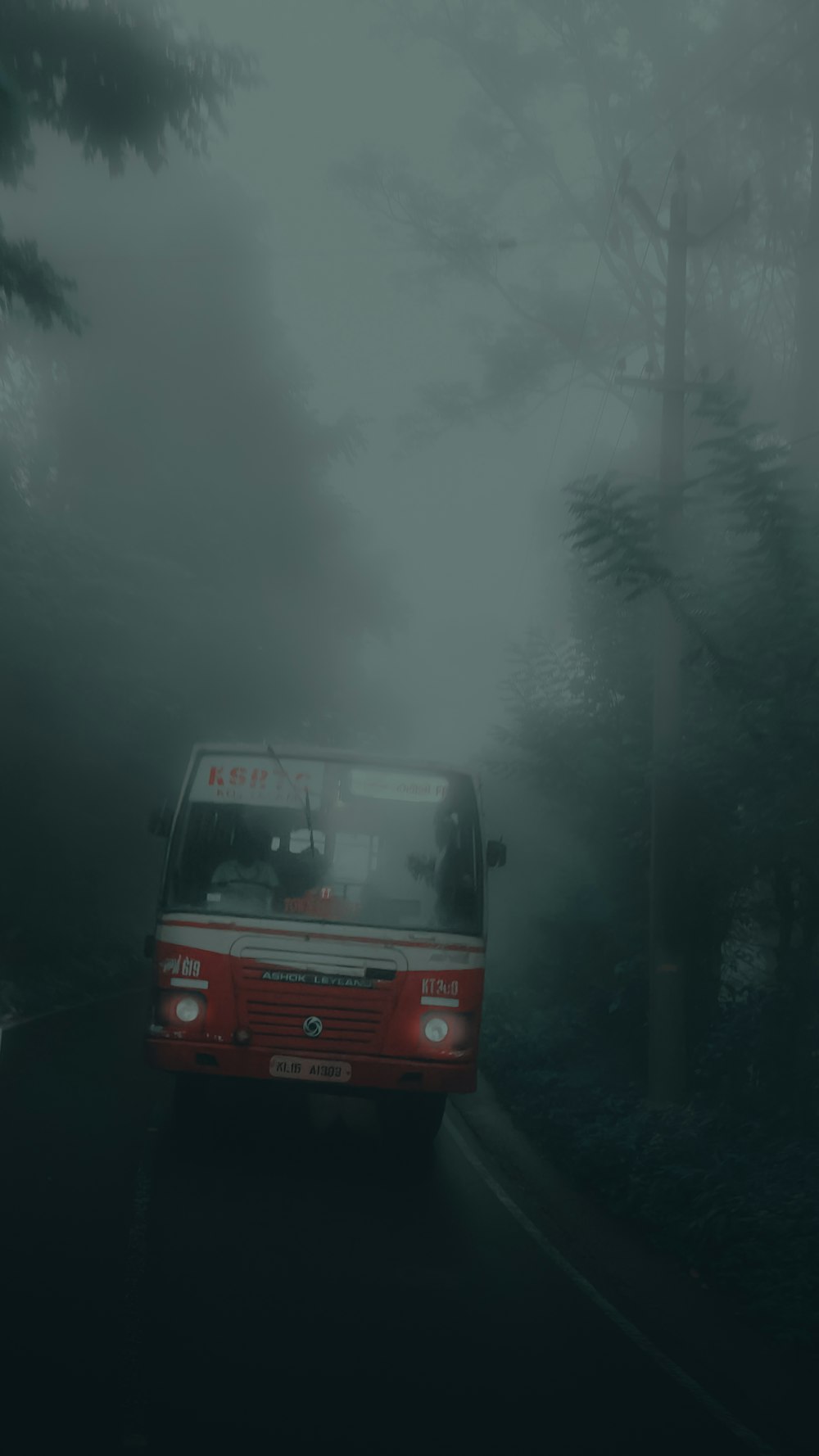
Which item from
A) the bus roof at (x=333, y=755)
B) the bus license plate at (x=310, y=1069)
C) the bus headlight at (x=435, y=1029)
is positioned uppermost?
the bus roof at (x=333, y=755)

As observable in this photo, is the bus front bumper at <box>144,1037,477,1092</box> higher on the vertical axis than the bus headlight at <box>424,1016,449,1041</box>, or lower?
lower

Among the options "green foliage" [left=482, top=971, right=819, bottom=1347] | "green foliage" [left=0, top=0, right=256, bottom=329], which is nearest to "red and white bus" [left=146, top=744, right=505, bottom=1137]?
"green foliage" [left=482, top=971, right=819, bottom=1347]

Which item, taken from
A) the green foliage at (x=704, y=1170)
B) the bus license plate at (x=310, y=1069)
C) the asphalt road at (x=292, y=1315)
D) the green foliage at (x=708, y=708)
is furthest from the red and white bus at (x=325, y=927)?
the green foliage at (x=708, y=708)

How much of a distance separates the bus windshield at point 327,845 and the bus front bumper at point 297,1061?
2.97ft

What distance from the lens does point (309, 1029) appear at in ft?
30.1

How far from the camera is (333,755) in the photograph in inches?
394

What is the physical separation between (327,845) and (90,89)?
6.26 m

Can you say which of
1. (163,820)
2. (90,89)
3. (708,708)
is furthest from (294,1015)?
(90,89)

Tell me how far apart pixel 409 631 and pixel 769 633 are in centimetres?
2640

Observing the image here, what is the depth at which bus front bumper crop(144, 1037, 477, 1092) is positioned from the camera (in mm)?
9133

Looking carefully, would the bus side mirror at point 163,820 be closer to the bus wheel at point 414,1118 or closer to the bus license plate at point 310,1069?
the bus license plate at point 310,1069

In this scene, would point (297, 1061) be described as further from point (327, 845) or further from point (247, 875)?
point (327, 845)

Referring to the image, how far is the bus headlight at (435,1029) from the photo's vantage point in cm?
927

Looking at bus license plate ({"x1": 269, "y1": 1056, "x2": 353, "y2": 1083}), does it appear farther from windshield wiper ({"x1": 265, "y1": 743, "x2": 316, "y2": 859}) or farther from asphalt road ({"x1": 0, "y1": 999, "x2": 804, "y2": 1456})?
windshield wiper ({"x1": 265, "y1": 743, "x2": 316, "y2": 859})
